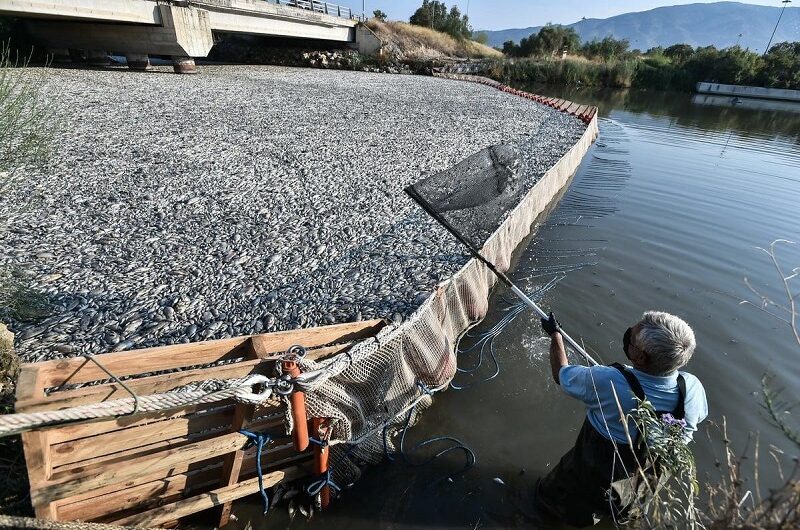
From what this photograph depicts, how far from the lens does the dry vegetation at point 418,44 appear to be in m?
37.4

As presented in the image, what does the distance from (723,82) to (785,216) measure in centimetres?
4140

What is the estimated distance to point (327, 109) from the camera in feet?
51.5

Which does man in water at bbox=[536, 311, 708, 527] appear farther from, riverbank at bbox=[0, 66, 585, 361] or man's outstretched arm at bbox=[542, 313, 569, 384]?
riverbank at bbox=[0, 66, 585, 361]

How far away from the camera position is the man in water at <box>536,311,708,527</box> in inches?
102

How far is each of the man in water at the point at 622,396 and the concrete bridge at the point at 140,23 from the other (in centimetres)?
2023

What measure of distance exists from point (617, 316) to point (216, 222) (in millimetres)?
6691

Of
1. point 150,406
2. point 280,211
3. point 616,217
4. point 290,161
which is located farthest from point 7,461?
point 616,217

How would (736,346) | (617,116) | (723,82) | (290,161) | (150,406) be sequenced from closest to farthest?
(150,406) → (736,346) → (290,161) → (617,116) → (723,82)

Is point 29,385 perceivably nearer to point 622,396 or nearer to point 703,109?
point 622,396

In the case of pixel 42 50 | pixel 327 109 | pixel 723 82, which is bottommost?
pixel 723 82

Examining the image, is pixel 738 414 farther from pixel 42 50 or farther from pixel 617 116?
pixel 42 50

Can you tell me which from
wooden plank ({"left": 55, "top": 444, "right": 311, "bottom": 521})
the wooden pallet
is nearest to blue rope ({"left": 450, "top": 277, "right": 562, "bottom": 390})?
the wooden pallet

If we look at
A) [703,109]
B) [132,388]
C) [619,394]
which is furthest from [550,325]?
[703,109]

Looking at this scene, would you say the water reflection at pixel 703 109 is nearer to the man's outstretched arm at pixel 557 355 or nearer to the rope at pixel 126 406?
the man's outstretched arm at pixel 557 355
